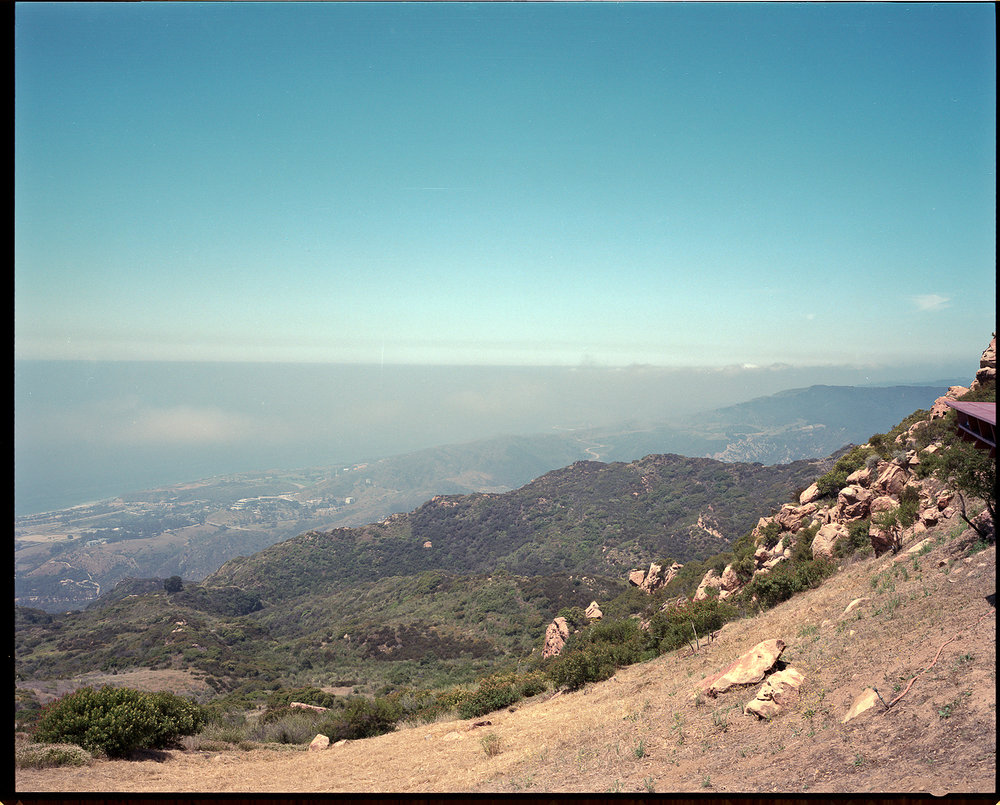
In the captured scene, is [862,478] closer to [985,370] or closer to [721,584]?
[985,370]

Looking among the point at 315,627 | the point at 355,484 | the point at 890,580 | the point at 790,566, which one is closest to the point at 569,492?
the point at 315,627

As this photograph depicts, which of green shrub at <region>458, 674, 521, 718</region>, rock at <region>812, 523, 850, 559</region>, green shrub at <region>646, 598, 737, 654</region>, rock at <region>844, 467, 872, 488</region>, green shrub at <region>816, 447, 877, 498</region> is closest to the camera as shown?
green shrub at <region>458, 674, 521, 718</region>

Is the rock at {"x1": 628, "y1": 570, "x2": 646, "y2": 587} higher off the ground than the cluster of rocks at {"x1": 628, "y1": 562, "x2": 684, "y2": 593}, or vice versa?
the cluster of rocks at {"x1": 628, "y1": 562, "x2": 684, "y2": 593}

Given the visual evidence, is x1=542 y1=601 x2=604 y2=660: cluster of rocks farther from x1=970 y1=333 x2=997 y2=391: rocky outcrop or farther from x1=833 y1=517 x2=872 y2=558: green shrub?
x1=970 y1=333 x2=997 y2=391: rocky outcrop

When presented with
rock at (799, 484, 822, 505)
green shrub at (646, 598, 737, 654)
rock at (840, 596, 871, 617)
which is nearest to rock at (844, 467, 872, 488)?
rock at (799, 484, 822, 505)

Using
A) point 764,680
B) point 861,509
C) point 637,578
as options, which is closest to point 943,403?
point 861,509
